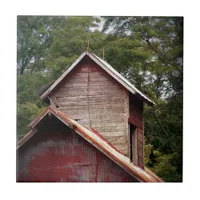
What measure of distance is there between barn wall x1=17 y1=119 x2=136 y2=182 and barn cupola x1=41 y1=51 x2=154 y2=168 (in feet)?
1.83

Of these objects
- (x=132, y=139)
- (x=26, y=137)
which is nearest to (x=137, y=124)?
(x=132, y=139)

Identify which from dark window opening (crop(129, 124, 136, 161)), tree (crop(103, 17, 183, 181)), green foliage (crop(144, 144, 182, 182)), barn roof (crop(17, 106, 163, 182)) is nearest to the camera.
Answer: barn roof (crop(17, 106, 163, 182))

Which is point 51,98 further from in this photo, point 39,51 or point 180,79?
point 180,79

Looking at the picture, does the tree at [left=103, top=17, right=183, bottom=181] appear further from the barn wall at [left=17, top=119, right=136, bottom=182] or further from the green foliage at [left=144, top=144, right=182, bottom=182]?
the barn wall at [left=17, top=119, right=136, bottom=182]

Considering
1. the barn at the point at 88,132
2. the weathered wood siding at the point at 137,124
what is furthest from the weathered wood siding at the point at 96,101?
the weathered wood siding at the point at 137,124

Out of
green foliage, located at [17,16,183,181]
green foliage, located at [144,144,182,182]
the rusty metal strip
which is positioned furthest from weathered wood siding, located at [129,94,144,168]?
the rusty metal strip

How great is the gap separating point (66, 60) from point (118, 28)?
103cm

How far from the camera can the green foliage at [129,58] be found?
7.86 meters

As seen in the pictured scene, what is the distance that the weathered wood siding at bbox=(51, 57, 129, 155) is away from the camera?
788 centimetres

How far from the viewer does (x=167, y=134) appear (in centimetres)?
787

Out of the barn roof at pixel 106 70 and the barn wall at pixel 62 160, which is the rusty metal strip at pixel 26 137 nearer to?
the barn wall at pixel 62 160

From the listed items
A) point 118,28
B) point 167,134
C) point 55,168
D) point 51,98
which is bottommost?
point 55,168

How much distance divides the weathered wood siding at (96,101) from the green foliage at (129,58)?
26 centimetres

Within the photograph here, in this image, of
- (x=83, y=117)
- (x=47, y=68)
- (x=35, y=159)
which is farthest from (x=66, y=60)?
(x=35, y=159)
